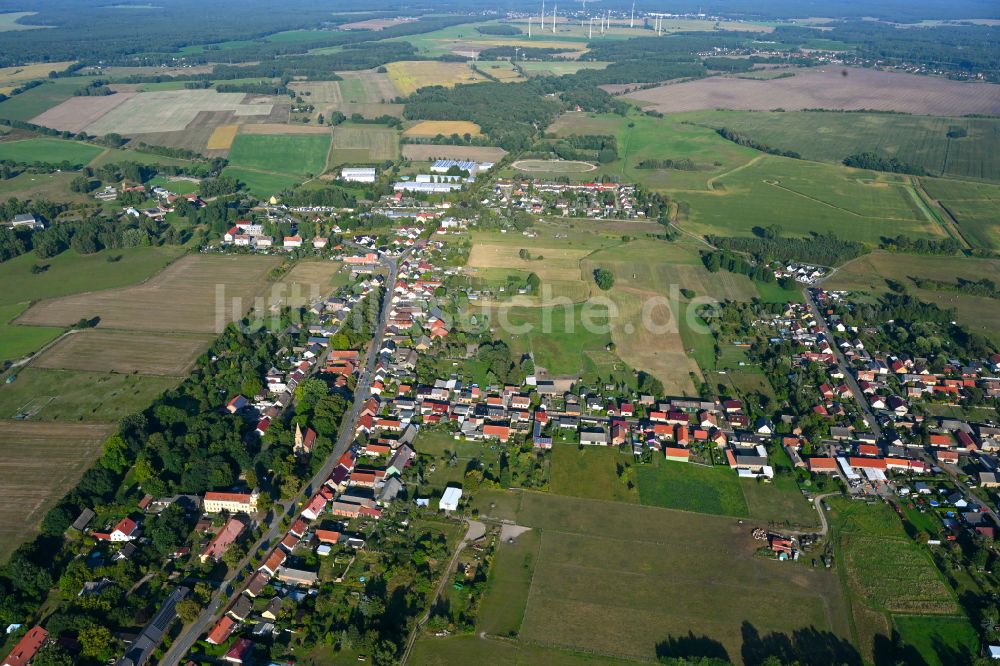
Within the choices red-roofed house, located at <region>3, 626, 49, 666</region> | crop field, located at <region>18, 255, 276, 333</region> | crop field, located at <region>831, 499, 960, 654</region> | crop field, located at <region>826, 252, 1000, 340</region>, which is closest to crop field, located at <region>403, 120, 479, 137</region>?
crop field, located at <region>18, 255, 276, 333</region>

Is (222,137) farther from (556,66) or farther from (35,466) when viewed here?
(556,66)

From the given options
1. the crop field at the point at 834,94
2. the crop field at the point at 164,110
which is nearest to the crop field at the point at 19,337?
the crop field at the point at 164,110

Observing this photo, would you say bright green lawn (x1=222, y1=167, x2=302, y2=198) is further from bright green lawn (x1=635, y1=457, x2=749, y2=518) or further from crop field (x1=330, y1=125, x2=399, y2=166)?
bright green lawn (x1=635, y1=457, x2=749, y2=518)

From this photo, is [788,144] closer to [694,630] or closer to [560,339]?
[560,339]

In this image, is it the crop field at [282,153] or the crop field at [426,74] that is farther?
the crop field at [426,74]

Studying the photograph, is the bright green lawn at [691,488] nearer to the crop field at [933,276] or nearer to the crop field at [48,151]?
the crop field at [933,276]

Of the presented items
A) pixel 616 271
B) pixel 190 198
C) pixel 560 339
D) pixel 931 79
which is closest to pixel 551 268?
pixel 616 271

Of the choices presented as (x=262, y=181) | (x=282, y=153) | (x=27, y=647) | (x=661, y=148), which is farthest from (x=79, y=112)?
(x=27, y=647)
